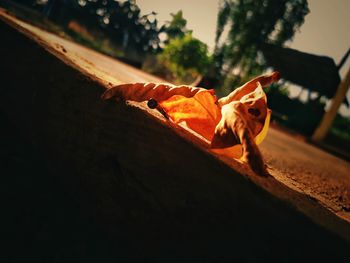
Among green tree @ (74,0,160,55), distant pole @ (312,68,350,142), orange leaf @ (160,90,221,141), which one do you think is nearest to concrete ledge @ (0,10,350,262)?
orange leaf @ (160,90,221,141)

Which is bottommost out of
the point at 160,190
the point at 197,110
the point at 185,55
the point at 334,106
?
the point at 160,190

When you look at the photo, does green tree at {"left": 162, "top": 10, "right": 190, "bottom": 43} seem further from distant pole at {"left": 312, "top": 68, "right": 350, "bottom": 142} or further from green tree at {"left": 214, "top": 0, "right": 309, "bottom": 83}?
distant pole at {"left": 312, "top": 68, "right": 350, "bottom": 142}

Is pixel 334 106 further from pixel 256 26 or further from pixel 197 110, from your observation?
pixel 256 26

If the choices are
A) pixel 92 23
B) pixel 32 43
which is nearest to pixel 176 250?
pixel 32 43

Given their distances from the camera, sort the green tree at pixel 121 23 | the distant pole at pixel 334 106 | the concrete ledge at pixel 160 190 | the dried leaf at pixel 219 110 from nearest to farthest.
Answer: the concrete ledge at pixel 160 190, the dried leaf at pixel 219 110, the distant pole at pixel 334 106, the green tree at pixel 121 23

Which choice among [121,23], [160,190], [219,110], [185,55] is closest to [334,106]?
[219,110]

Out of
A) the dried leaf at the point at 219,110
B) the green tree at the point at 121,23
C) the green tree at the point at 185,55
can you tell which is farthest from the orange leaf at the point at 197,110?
the green tree at the point at 121,23

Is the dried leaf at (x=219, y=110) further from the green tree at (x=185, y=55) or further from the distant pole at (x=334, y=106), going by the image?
the green tree at (x=185, y=55)
